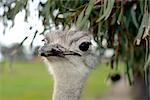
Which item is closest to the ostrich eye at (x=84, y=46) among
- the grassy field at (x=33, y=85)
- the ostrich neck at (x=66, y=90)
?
the ostrich neck at (x=66, y=90)

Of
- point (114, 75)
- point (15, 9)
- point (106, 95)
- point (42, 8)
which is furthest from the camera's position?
point (106, 95)

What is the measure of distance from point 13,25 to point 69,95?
57 cm

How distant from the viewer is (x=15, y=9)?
226 centimetres

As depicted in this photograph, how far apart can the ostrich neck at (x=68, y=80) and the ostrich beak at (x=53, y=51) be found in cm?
6

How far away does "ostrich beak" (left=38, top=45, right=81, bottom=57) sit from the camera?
6.22 feet

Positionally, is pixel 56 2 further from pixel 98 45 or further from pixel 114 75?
pixel 114 75

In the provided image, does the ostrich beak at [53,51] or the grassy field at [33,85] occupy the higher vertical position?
the grassy field at [33,85]

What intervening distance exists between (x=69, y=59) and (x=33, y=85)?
43.2ft

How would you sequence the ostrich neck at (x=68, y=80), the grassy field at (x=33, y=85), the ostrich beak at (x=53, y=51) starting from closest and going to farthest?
the ostrich beak at (x=53, y=51) < the ostrich neck at (x=68, y=80) < the grassy field at (x=33, y=85)

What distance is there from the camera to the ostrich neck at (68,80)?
202 centimetres

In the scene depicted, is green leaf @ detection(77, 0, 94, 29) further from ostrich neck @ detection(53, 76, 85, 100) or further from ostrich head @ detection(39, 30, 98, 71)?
ostrich neck @ detection(53, 76, 85, 100)

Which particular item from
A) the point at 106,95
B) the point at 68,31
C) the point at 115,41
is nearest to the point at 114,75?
the point at 115,41

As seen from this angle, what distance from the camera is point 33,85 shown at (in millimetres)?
15109

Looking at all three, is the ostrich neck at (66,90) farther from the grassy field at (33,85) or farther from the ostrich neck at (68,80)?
the grassy field at (33,85)
